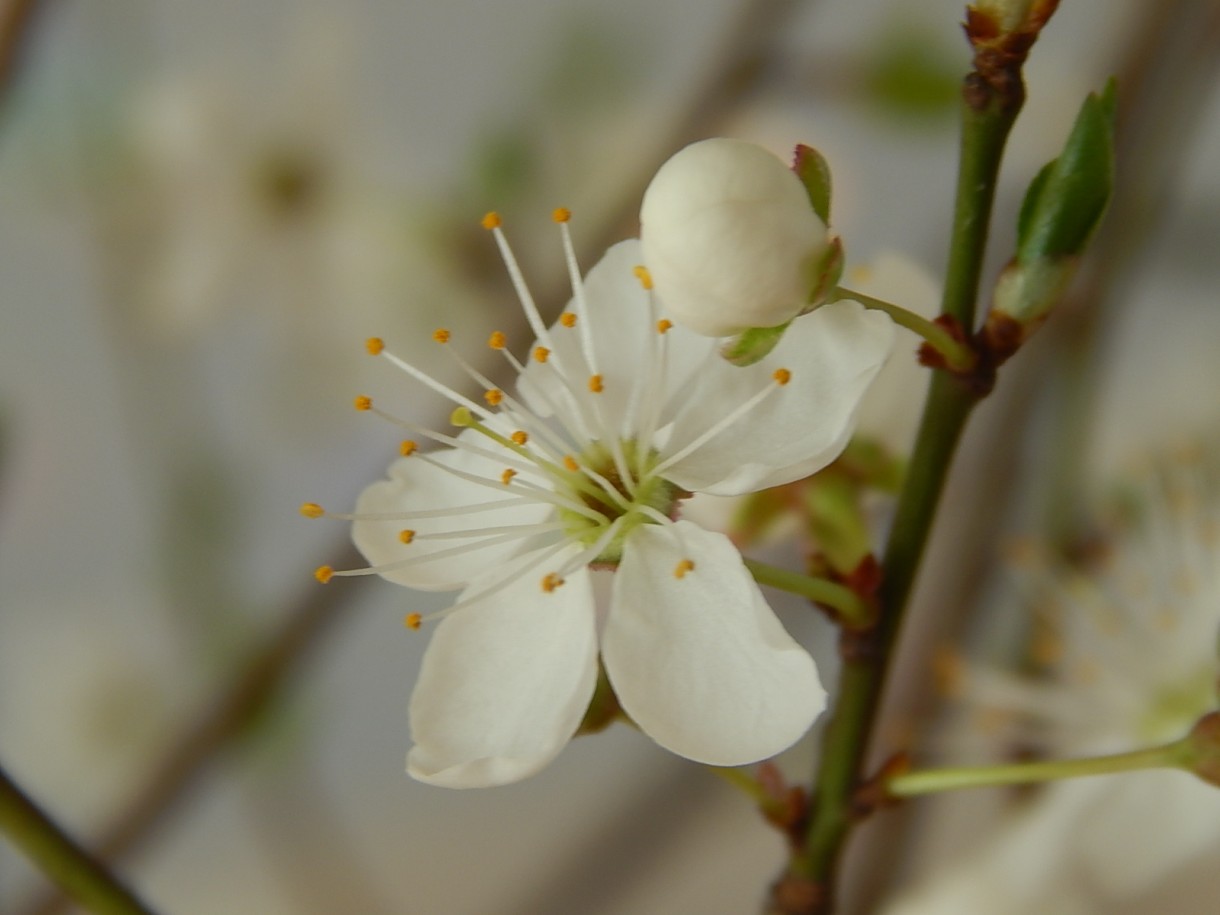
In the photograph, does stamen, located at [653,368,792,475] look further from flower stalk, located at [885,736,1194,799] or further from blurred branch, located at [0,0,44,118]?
blurred branch, located at [0,0,44,118]

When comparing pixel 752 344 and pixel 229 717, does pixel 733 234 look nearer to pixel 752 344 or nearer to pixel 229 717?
pixel 752 344

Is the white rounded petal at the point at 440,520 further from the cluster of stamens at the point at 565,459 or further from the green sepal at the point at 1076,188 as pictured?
the green sepal at the point at 1076,188

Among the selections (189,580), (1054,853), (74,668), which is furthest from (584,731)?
(74,668)

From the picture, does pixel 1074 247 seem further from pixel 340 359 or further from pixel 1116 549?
pixel 340 359

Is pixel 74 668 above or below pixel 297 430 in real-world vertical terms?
below

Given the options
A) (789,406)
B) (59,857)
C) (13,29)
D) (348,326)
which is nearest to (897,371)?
(789,406)

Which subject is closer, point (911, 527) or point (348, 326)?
point (911, 527)
